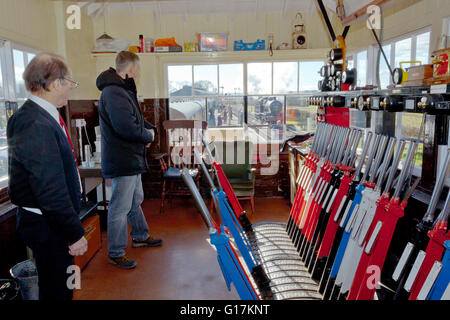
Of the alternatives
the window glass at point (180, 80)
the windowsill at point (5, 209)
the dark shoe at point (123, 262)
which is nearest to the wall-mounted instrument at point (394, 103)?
the dark shoe at point (123, 262)

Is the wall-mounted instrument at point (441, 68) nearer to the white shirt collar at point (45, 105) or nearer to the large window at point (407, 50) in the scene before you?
the large window at point (407, 50)

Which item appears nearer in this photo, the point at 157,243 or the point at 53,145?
the point at 53,145

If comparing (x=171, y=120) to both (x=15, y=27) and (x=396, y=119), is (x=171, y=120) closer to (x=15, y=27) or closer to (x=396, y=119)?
(x=15, y=27)

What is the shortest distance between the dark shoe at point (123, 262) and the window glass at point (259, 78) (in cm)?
339

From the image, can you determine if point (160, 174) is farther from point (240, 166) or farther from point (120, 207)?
point (120, 207)

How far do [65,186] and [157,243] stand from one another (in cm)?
220

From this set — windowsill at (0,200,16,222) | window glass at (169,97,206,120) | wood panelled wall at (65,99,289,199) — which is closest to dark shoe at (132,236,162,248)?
windowsill at (0,200,16,222)

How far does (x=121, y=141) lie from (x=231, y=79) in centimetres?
309

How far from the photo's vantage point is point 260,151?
5613mm

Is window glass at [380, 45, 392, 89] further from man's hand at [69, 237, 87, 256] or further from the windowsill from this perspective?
the windowsill

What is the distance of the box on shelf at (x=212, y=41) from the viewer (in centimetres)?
557

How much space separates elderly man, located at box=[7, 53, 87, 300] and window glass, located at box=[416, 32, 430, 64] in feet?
9.79

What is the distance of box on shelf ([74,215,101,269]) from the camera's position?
3336 millimetres
